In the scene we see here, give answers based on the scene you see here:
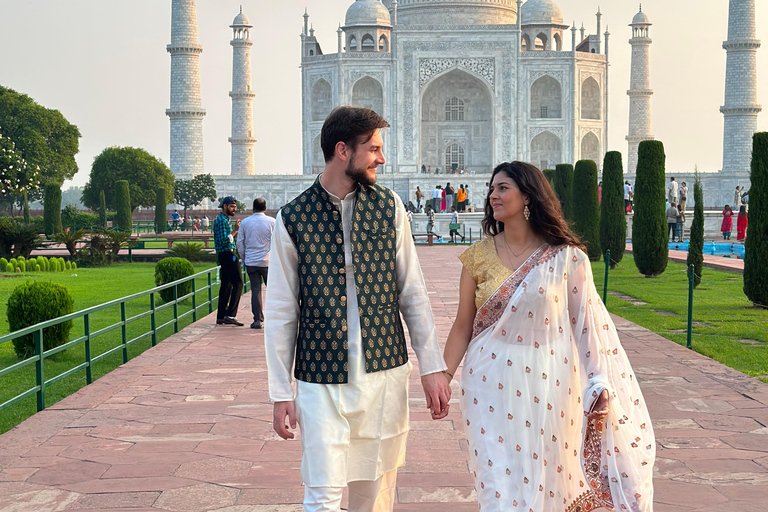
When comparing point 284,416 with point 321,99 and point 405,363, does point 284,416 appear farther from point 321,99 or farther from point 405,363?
point 321,99

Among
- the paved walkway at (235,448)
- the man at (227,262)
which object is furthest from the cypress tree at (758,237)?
the man at (227,262)

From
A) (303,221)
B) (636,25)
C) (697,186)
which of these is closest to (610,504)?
(303,221)

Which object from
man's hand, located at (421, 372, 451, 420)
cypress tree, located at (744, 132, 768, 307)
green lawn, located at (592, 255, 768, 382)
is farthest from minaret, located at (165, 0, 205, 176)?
man's hand, located at (421, 372, 451, 420)

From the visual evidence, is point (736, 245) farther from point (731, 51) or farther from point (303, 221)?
point (731, 51)

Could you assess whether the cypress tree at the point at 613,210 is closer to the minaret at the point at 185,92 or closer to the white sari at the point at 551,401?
the white sari at the point at 551,401

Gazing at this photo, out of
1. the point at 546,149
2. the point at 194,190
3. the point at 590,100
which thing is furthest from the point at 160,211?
the point at 590,100

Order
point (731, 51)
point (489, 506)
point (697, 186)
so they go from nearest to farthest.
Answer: point (489, 506)
point (697, 186)
point (731, 51)
